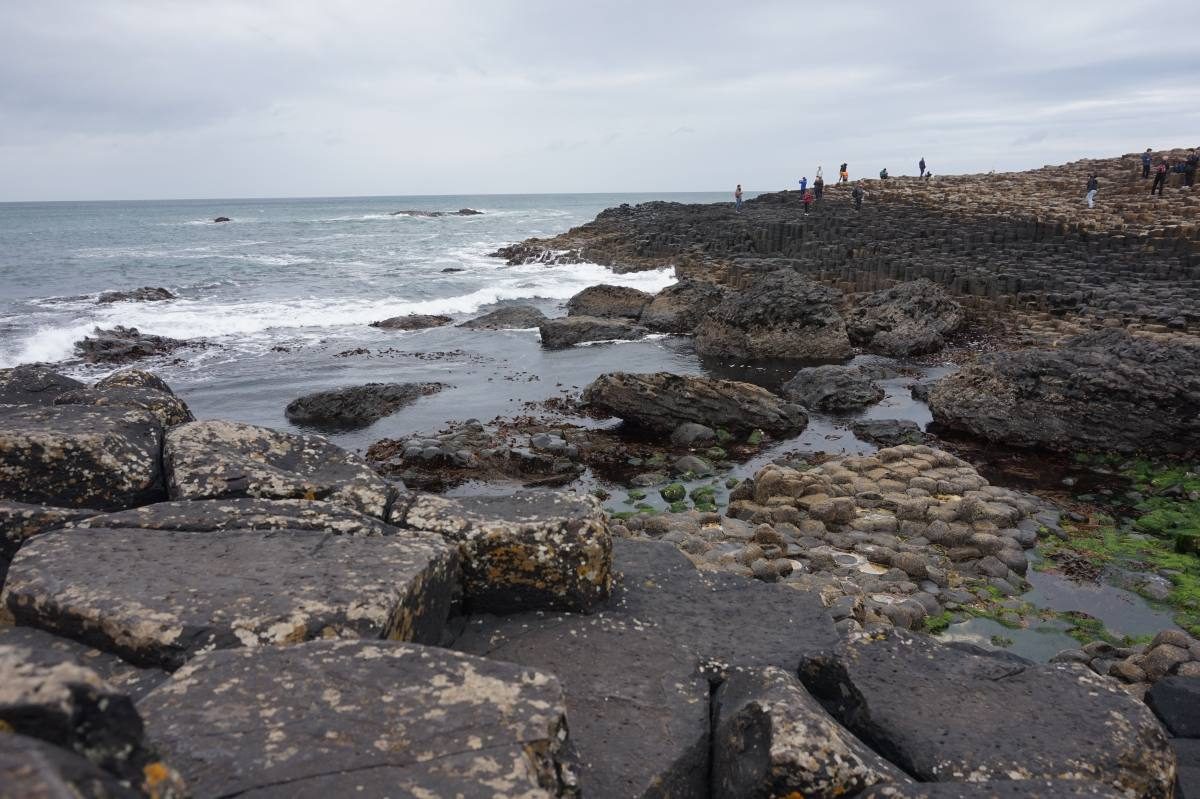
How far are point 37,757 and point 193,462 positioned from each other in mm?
3235

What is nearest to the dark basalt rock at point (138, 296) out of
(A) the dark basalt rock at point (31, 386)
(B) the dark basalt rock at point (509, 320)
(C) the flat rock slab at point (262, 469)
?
(B) the dark basalt rock at point (509, 320)

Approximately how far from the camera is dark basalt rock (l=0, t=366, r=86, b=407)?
646 centimetres

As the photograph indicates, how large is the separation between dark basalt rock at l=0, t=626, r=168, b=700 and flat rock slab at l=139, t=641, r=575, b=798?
0.33 meters

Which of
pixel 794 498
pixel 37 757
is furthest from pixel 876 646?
pixel 794 498

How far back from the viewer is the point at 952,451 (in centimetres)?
1336

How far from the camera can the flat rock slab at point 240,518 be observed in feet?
12.9

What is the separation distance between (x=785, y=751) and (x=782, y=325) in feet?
63.0

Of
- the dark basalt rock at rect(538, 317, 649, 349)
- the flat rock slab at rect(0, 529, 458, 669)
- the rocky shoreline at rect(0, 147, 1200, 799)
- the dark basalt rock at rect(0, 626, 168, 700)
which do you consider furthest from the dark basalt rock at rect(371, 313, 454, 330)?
the dark basalt rock at rect(0, 626, 168, 700)

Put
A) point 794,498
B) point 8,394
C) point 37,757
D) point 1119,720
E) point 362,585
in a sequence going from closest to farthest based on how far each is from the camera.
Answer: point 37,757 → point 362,585 → point 1119,720 → point 8,394 → point 794,498

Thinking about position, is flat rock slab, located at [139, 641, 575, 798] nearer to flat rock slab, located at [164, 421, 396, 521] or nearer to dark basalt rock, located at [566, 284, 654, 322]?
flat rock slab, located at [164, 421, 396, 521]

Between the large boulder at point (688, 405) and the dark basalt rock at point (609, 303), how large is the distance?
13091 mm

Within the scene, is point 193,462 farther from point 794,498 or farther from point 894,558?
point 794,498

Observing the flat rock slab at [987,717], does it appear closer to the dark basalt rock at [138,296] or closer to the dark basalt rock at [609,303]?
the dark basalt rock at [609,303]

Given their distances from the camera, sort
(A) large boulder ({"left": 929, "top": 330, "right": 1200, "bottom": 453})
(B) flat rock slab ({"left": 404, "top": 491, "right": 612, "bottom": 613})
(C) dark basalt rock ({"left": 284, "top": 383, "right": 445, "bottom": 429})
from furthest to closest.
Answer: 1. (C) dark basalt rock ({"left": 284, "top": 383, "right": 445, "bottom": 429})
2. (A) large boulder ({"left": 929, "top": 330, "right": 1200, "bottom": 453})
3. (B) flat rock slab ({"left": 404, "top": 491, "right": 612, "bottom": 613})
